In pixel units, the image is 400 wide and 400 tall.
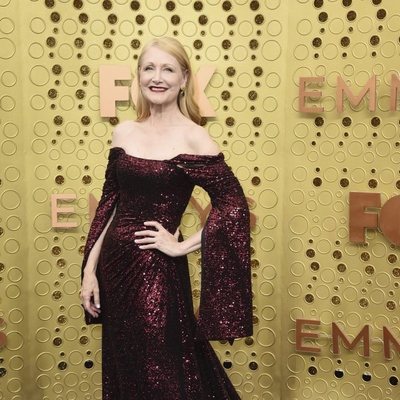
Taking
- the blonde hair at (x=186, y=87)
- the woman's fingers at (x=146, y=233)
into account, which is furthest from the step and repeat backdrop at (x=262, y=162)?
the woman's fingers at (x=146, y=233)

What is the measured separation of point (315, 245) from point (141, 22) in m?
1.33

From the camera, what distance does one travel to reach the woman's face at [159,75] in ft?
6.50

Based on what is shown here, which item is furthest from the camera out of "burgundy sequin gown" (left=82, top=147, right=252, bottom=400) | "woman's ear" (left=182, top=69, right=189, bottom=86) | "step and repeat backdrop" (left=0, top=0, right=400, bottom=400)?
"step and repeat backdrop" (left=0, top=0, right=400, bottom=400)

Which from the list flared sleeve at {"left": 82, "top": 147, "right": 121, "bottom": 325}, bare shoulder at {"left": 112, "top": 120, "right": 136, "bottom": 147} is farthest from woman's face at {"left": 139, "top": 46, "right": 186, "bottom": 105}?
flared sleeve at {"left": 82, "top": 147, "right": 121, "bottom": 325}

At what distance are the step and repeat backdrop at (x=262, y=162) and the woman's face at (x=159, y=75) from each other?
76 centimetres

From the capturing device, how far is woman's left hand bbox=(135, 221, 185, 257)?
1.93 m

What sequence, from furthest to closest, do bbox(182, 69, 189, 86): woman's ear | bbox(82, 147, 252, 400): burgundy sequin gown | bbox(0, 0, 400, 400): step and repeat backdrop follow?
bbox(0, 0, 400, 400): step and repeat backdrop < bbox(182, 69, 189, 86): woman's ear < bbox(82, 147, 252, 400): burgundy sequin gown

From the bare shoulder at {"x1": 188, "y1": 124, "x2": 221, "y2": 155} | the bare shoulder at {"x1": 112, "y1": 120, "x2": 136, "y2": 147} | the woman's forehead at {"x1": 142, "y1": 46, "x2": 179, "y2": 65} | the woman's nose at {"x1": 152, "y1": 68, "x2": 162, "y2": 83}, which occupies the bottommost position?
the bare shoulder at {"x1": 188, "y1": 124, "x2": 221, "y2": 155}

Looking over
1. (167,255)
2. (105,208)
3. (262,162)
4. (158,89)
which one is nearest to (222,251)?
(167,255)

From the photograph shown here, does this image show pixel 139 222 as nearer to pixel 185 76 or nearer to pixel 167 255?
pixel 167 255

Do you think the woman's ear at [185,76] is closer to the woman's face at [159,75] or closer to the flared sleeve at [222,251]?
the woman's face at [159,75]

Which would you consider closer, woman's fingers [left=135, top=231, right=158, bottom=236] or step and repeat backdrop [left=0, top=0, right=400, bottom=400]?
woman's fingers [left=135, top=231, right=158, bottom=236]

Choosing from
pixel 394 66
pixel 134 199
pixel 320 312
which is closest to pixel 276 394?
pixel 320 312

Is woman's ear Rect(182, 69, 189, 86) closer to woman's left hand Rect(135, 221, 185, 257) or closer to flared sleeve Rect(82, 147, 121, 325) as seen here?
flared sleeve Rect(82, 147, 121, 325)
